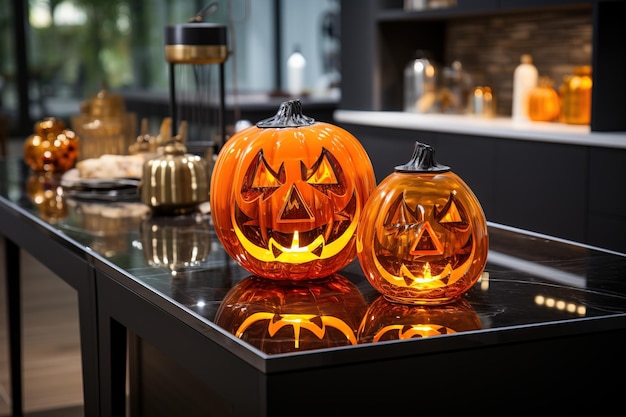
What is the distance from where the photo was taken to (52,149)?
2668 mm

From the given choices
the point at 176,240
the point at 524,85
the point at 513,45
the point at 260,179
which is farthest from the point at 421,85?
the point at 260,179

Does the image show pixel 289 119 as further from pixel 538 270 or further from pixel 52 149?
pixel 52 149

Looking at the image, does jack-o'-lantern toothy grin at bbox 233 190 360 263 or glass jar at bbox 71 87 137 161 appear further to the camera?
glass jar at bbox 71 87 137 161

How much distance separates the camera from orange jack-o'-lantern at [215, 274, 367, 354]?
1070mm

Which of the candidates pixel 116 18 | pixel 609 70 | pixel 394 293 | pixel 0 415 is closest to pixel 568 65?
pixel 609 70

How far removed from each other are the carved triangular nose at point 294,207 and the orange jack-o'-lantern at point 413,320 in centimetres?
17

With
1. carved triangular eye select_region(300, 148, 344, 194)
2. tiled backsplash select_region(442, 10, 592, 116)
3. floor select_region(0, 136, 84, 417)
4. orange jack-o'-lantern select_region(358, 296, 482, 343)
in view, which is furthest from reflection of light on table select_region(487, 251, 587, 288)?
tiled backsplash select_region(442, 10, 592, 116)

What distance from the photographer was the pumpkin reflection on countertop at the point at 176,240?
1536mm

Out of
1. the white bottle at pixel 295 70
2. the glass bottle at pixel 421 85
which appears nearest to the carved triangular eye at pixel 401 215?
the glass bottle at pixel 421 85

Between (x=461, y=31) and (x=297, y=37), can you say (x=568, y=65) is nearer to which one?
(x=461, y=31)

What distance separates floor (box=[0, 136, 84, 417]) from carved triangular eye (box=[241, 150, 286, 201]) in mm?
1927

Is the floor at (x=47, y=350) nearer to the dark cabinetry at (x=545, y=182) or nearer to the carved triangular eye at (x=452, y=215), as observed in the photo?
the dark cabinetry at (x=545, y=182)

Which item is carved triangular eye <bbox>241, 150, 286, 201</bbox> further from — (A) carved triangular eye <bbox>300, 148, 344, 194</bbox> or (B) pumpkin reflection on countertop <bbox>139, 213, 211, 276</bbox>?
(B) pumpkin reflection on countertop <bbox>139, 213, 211, 276</bbox>

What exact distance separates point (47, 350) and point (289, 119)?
261 cm
